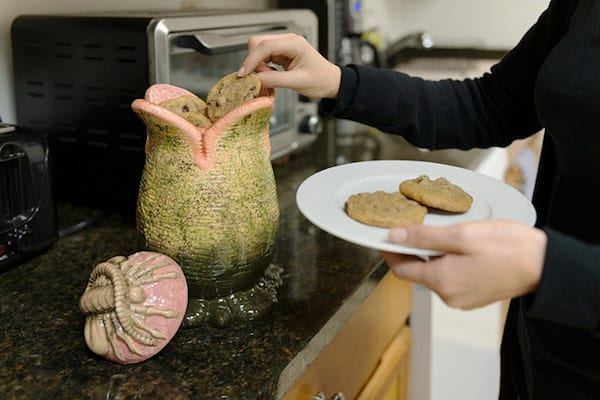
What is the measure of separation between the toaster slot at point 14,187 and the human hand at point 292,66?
339 millimetres

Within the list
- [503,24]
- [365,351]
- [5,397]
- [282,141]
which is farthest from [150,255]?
[503,24]

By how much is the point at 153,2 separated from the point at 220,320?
887 mm

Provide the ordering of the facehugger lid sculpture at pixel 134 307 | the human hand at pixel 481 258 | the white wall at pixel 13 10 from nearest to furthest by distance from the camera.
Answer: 1. the human hand at pixel 481 258
2. the facehugger lid sculpture at pixel 134 307
3. the white wall at pixel 13 10

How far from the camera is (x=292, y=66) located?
85cm

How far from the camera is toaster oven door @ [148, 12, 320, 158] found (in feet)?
3.24

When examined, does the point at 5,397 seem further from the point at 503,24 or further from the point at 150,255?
the point at 503,24

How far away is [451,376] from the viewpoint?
141cm

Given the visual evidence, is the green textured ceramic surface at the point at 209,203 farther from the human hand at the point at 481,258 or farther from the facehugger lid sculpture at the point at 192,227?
the human hand at the point at 481,258

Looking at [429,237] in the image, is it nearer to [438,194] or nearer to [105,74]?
[438,194]

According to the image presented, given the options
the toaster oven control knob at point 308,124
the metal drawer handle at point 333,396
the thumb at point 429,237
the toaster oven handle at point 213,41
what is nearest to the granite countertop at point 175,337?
the metal drawer handle at point 333,396

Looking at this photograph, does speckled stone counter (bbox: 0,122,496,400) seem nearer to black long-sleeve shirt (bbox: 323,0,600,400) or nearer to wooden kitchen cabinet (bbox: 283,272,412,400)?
wooden kitchen cabinet (bbox: 283,272,412,400)

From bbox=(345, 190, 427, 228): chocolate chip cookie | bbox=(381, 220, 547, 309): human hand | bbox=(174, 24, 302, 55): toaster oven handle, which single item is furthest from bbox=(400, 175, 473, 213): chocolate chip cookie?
bbox=(174, 24, 302, 55): toaster oven handle

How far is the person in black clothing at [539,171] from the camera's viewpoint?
542 mm

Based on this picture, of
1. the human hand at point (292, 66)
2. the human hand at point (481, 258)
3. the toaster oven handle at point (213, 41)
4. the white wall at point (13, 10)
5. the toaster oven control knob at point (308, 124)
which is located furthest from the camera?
the toaster oven control knob at point (308, 124)
